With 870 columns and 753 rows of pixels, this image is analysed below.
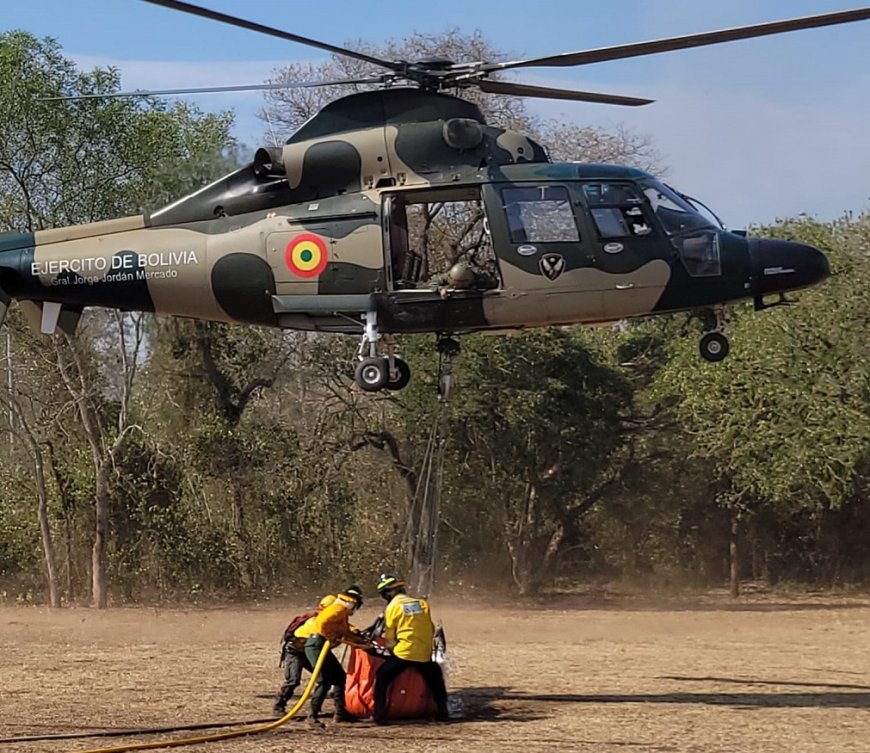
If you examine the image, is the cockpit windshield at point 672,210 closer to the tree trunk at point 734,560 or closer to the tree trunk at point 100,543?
the tree trunk at point 100,543

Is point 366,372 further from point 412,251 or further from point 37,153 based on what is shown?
point 37,153

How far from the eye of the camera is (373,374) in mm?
11922

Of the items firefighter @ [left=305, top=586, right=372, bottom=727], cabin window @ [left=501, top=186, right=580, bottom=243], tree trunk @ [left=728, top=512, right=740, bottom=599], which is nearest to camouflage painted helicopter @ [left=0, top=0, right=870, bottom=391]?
cabin window @ [left=501, top=186, right=580, bottom=243]

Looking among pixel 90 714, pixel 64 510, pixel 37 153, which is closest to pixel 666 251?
pixel 90 714

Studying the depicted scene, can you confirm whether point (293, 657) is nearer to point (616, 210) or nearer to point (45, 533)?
point (616, 210)

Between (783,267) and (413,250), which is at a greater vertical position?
(413,250)

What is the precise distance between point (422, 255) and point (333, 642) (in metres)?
3.79

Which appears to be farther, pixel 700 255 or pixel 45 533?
pixel 45 533

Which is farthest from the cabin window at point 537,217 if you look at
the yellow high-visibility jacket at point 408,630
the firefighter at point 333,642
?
the firefighter at point 333,642

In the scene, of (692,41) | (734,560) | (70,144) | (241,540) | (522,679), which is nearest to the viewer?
(692,41)

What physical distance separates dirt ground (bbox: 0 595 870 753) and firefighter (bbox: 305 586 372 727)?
0.68 feet

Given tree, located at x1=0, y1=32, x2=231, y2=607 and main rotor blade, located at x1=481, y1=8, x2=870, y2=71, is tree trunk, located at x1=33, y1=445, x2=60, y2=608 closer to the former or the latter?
tree, located at x1=0, y1=32, x2=231, y2=607

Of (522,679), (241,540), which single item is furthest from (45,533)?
(522,679)

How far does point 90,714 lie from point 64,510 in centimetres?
1444
